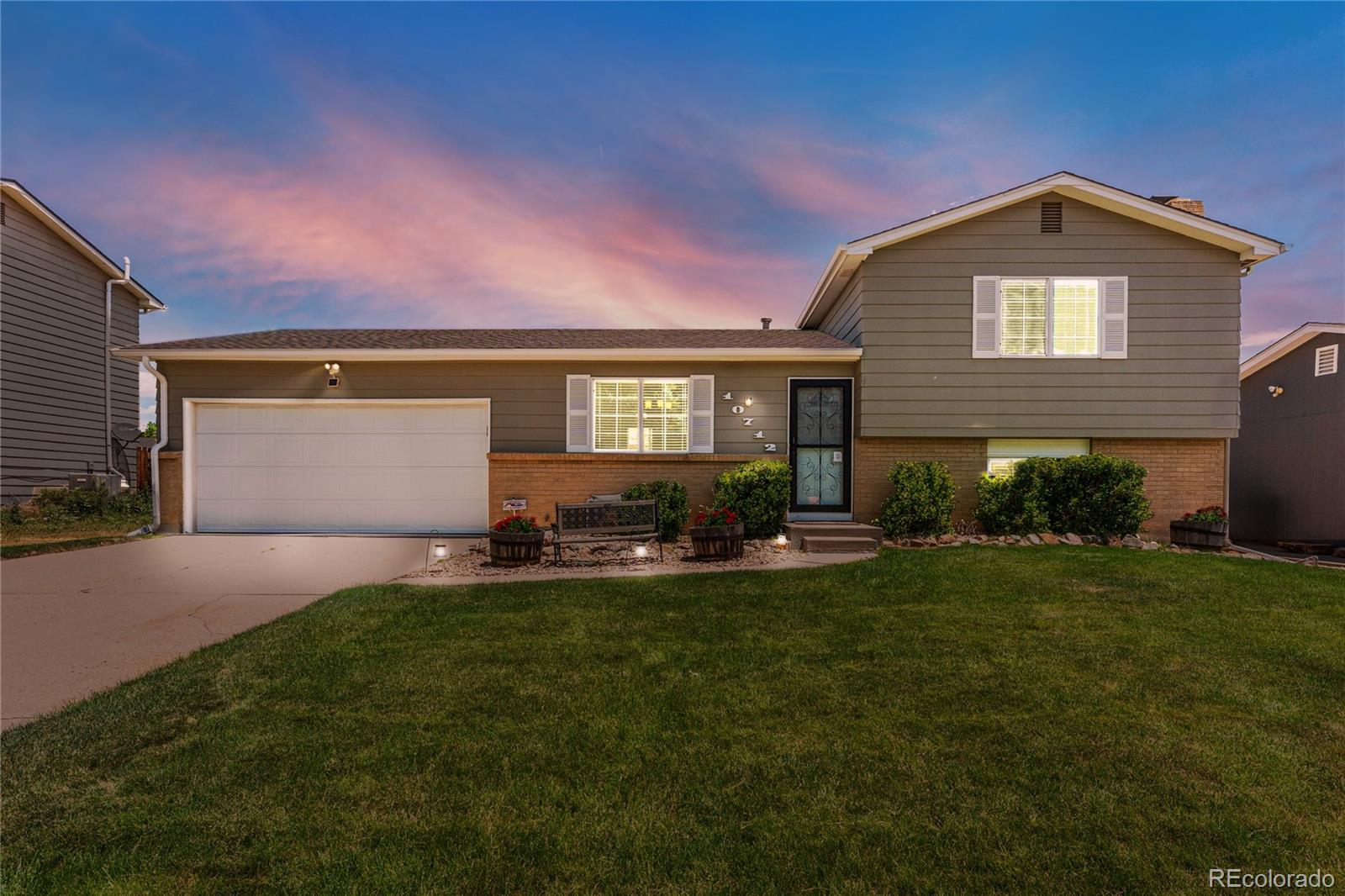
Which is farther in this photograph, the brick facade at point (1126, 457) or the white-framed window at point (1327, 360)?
the white-framed window at point (1327, 360)

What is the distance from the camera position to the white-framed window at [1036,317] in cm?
952

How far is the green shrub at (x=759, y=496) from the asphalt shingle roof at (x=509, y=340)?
2.31 metres

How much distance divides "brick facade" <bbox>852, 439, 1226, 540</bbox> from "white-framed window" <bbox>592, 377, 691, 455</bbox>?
320 cm

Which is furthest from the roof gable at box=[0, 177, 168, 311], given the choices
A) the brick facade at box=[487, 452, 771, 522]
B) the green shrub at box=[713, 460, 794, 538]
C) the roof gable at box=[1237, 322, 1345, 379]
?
the roof gable at box=[1237, 322, 1345, 379]

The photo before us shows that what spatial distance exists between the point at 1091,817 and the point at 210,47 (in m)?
15.2

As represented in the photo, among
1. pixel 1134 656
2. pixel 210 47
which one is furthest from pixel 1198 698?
pixel 210 47

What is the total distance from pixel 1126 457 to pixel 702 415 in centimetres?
721

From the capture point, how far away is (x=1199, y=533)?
862 cm

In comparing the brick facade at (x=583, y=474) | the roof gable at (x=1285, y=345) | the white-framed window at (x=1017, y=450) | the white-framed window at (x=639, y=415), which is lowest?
the brick facade at (x=583, y=474)

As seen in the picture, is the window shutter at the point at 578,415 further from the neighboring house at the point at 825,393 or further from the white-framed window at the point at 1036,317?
the white-framed window at the point at 1036,317

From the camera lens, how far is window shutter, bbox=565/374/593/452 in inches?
399

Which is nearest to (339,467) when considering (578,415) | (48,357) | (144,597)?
(578,415)

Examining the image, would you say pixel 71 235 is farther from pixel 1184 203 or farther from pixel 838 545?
pixel 1184 203

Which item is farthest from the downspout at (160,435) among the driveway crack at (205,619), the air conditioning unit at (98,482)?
the driveway crack at (205,619)
